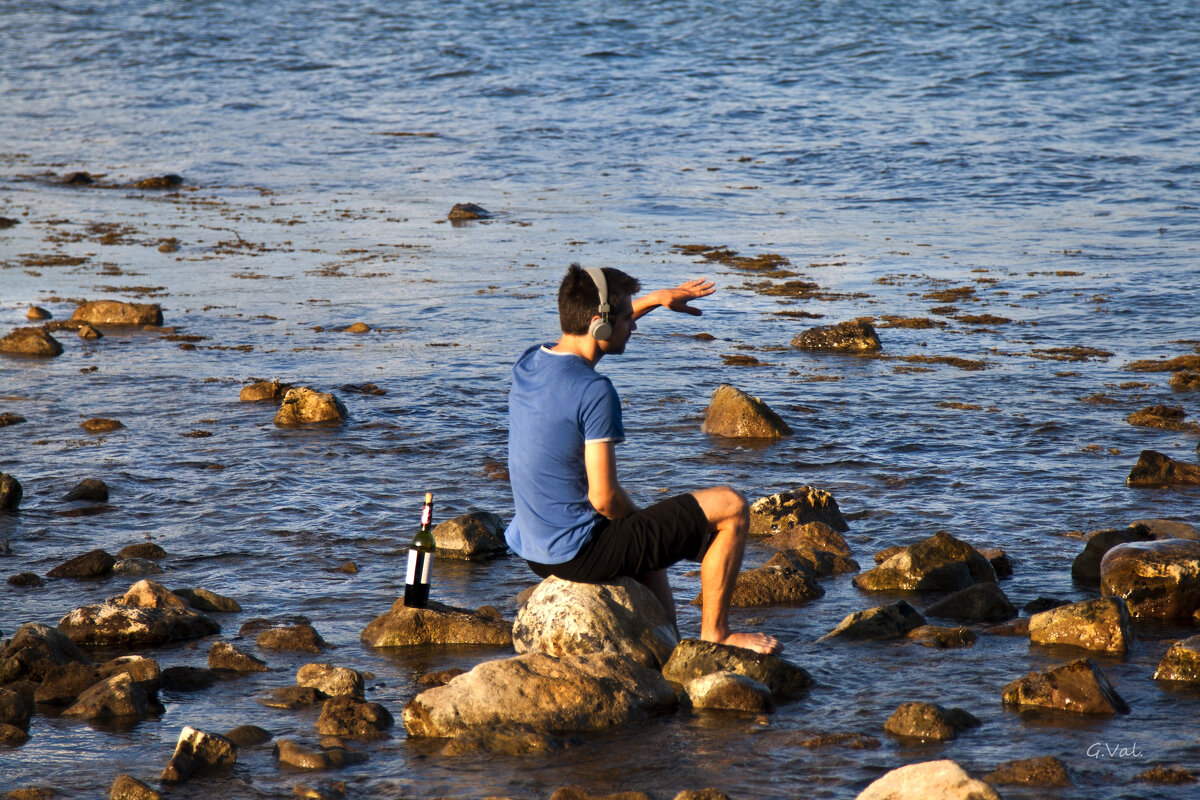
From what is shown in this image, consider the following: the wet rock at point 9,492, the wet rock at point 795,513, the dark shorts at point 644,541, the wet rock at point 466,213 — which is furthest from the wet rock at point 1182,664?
the wet rock at point 466,213

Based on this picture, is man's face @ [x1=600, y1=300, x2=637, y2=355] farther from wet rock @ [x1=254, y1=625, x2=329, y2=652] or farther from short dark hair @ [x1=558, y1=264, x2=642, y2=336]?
wet rock @ [x1=254, y1=625, x2=329, y2=652]

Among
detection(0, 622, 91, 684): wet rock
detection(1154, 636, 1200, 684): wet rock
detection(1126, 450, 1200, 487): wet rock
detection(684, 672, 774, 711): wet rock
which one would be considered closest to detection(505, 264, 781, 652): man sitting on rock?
detection(684, 672, 774, 711): wet rock

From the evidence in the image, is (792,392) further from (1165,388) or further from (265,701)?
(265,701)

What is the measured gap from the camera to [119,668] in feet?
18.4

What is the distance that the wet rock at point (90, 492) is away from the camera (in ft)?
27.9

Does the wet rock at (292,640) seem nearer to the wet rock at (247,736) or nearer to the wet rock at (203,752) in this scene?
the wet rock at (247,736)

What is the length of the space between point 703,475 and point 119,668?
14.4 ft

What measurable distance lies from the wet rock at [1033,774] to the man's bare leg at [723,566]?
1358mm

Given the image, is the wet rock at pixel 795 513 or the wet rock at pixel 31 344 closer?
the wet rock at pixel 795 513

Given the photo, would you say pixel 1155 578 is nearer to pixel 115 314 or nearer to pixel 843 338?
pixel 843 338

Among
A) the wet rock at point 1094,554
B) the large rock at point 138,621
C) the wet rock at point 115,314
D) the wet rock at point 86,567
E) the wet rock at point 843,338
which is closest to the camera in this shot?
the large rock at point 138,621

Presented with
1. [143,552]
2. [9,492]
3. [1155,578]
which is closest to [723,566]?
[1155,578]

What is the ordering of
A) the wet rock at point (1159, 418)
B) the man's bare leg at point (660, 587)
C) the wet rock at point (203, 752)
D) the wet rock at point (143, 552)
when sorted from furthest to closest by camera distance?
the wet rock at point (1159, 418) → the wet rock at point (143, 552) → the man's bare leg at point (660, 587) → the wet rock at point (203, 752)

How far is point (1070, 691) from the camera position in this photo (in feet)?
16.5
